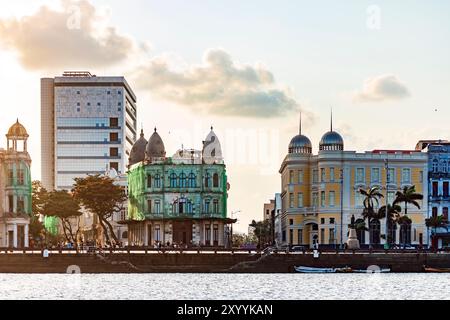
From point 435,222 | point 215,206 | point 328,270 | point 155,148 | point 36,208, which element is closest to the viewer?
point 328,270

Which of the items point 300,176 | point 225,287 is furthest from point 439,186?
point 225,287

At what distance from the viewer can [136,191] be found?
16838 cm

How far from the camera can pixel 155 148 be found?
169875mm

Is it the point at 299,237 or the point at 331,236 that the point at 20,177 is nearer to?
the point at 299,237

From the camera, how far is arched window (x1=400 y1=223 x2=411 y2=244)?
15112cm

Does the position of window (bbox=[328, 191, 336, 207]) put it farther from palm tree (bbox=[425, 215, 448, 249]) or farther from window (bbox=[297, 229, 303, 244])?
palm tree (bbox=[425, 215, 448, 249])

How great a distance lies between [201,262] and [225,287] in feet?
93.3

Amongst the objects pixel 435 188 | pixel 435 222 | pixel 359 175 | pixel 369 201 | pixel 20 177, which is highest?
pixel 359 175

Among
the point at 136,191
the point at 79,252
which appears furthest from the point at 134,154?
the point at 79,252

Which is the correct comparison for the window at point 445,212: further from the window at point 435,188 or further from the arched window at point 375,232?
the arched window at point 375,232

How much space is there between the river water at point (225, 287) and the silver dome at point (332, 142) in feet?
142
